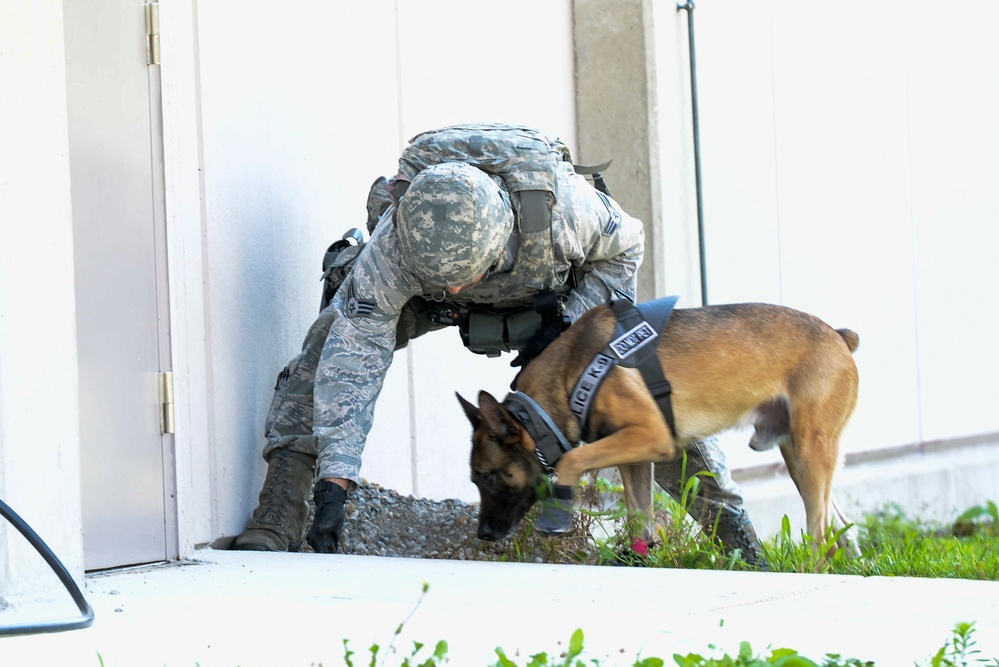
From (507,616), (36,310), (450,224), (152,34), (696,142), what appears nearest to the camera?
(507,616)

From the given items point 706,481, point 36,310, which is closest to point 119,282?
point 36,310

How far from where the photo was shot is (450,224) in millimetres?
3713

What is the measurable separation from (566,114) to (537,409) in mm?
3369

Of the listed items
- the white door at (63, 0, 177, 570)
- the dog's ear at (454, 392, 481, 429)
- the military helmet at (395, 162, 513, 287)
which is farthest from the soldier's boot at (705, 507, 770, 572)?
the white door at (63, 0, 177, 570)

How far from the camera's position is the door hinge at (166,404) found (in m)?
4.13

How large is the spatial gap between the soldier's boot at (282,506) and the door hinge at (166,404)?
480mm

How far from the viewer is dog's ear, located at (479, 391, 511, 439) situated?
397 cm

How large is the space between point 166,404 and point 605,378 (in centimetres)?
155

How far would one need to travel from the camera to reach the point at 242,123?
4.72 metres

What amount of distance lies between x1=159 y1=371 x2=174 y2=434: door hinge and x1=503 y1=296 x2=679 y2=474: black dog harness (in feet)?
3.89

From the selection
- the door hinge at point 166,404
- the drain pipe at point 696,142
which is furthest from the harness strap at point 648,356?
the drain pipe at point 696,142

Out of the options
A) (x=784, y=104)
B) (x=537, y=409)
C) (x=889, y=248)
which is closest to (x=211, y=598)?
(x=537, y=409)

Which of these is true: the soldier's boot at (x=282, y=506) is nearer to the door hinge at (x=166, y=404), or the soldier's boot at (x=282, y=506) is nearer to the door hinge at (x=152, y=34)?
the door hinge at (x=166, y=404)

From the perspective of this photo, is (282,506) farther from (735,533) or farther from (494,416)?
(735,533)
